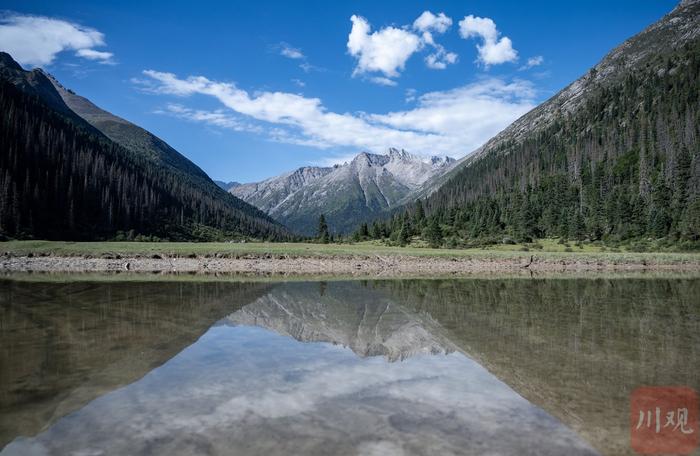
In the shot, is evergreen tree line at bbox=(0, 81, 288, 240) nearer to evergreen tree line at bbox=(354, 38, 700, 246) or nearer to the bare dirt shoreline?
the bare dirt shoreline

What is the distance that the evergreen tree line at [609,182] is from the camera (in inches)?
3804

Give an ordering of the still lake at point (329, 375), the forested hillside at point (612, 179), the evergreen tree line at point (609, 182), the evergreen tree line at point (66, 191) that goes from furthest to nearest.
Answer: the evergreen tree line at point (66, 191) < the forested hillside at point (612, 179) < the evergreen tree line at point (609, 182) < the still lake at point (329, 375)

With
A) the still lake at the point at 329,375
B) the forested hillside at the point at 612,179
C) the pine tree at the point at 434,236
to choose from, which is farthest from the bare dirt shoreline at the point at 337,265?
the forested hillside at the point at 612,179

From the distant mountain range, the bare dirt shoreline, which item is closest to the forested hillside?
the bare dirt shoreline

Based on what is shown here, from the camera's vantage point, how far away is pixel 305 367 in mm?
12109

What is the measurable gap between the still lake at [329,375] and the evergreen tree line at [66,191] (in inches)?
3715

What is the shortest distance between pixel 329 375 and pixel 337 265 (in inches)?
1659

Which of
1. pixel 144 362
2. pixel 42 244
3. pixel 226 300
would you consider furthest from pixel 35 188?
pixel 144 362

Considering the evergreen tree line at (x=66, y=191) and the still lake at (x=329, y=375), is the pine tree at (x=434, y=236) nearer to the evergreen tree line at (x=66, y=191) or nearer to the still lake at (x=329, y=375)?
the still lake at (x=329, y=375)

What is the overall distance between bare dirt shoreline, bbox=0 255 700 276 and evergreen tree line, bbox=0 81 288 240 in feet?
171

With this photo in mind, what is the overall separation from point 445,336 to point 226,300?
47.5 ft

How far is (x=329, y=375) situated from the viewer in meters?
11.4

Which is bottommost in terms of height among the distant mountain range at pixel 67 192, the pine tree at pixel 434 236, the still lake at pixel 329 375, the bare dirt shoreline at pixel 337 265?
the still lake at pixel 329 375

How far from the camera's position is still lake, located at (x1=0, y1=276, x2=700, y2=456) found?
7.33 meters
